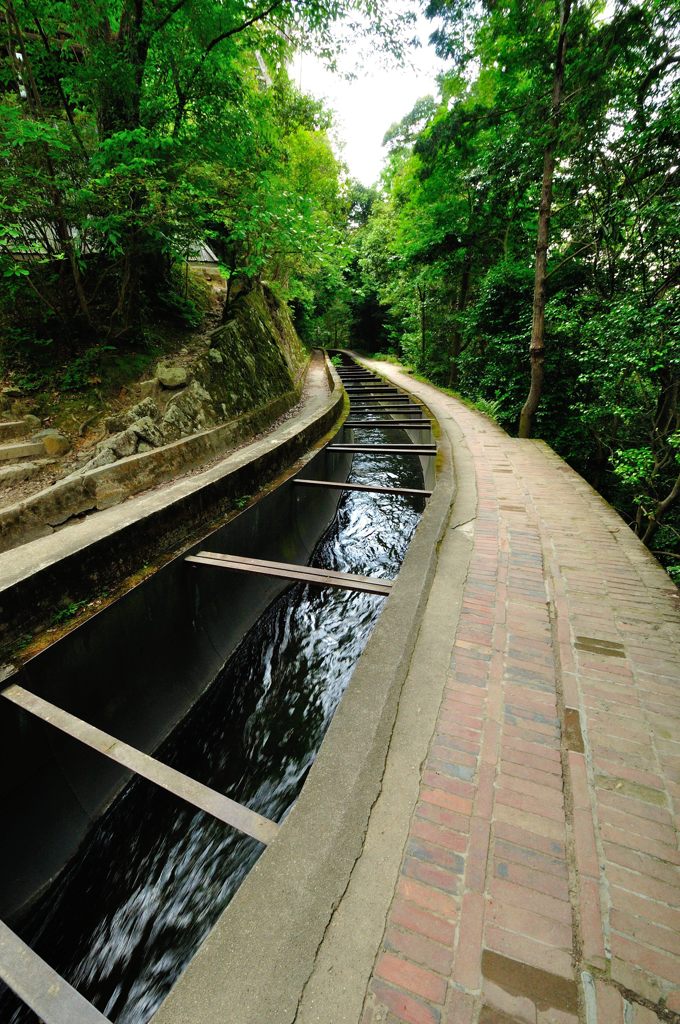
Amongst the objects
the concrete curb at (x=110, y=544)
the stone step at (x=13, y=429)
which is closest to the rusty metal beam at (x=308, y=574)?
the concrete curb at (x=110, y=544)

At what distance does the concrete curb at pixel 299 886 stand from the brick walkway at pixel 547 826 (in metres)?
0.24

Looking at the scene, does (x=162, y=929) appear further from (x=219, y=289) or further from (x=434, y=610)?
(x=219, y=289)

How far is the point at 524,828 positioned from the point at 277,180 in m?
8.10

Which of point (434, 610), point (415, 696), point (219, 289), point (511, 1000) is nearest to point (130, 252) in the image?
point (219, 289)

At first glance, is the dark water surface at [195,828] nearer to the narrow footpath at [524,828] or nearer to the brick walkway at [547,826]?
the narrow footpath at [524,828]

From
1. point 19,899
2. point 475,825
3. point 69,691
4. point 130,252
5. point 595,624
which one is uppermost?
point 130,252

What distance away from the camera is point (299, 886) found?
1.49 m

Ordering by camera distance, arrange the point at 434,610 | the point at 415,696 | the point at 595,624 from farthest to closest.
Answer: the point at 434,610 < the point at 595,624 < the point at 415,696

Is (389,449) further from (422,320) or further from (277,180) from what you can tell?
(422,320)

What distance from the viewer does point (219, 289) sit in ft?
32.3

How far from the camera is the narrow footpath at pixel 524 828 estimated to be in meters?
1.23

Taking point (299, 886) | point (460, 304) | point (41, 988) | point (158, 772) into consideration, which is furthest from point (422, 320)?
point (41, 988)

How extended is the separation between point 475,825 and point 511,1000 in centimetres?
51

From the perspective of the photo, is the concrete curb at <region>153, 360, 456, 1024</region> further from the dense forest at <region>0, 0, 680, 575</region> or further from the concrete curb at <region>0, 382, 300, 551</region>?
the dense forest at <region>0, 0, 680, 575</region>
